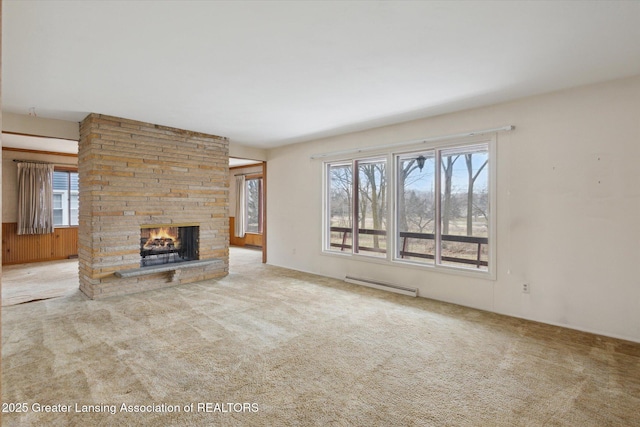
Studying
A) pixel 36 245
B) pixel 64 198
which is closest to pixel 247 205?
pixel 64 198

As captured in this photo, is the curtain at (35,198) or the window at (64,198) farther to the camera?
the window at (64,198)

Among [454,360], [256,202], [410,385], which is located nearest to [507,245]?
[454,360]

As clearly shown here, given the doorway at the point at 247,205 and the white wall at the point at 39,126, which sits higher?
the white wall at the point at 39,126

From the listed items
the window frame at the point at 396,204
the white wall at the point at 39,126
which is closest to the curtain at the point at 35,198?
the white wall at the point at 39,126

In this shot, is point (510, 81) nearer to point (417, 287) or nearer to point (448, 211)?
point (448, 211)

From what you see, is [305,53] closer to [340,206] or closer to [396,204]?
[396,204]

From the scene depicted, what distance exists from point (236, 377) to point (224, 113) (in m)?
3.25

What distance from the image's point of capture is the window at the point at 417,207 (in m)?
4.45

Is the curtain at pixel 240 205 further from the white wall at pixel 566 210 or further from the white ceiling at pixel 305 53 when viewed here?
the white wall at pixel 566 210

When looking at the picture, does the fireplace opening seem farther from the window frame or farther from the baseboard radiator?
the baseboard radiator

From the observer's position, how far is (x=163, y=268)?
16.6ft

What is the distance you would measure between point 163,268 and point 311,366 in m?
3.17

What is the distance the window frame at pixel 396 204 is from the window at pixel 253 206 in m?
3.99

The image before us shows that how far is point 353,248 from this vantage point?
5812 mm
